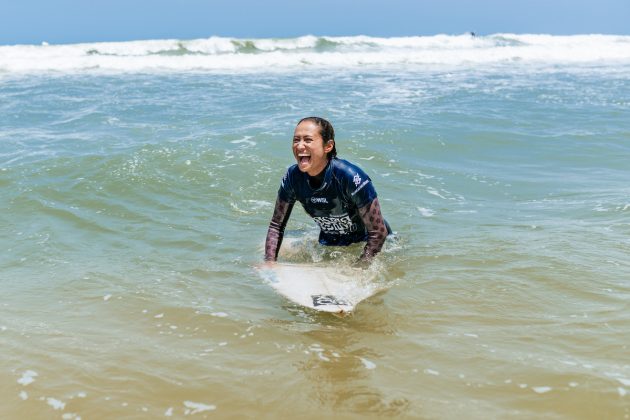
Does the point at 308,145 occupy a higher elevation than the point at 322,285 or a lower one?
higher

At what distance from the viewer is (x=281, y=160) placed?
9.18 metres

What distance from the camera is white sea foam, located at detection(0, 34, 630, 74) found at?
2680cm

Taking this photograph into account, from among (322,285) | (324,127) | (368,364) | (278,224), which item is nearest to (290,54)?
(278,224)

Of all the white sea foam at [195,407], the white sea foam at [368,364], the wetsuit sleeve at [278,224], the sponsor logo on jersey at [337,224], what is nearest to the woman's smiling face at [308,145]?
the wetsuit sleeve at [278,224]

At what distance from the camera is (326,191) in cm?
451

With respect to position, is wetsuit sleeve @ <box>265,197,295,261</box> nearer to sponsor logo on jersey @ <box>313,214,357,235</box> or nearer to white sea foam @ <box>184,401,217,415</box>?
sponsor logo on jersey @ <box>313,214,357,235</box>

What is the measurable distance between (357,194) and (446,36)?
125 feet

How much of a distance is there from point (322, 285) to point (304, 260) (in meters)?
0.84

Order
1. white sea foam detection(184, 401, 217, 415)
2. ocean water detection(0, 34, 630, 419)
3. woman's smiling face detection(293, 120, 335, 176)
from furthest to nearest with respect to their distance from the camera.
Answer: woman's smiling face detection(293, 120, 335, 176) < ocean water detection(0, 34, 630, 419) < white sea foam detection(184, 401, 217, 415)

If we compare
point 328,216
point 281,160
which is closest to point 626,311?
point 328,216

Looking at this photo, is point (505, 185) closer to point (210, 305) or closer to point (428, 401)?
point (210, 305)

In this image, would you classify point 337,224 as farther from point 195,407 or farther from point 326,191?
point 195,407

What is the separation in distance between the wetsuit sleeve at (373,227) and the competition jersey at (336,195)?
5 centimetres

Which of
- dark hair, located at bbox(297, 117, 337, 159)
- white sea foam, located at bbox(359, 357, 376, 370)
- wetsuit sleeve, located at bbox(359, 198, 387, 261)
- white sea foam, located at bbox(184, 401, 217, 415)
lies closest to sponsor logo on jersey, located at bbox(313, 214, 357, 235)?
wetsuit sleeve, located at bbox(359, 198, 387, 261)
